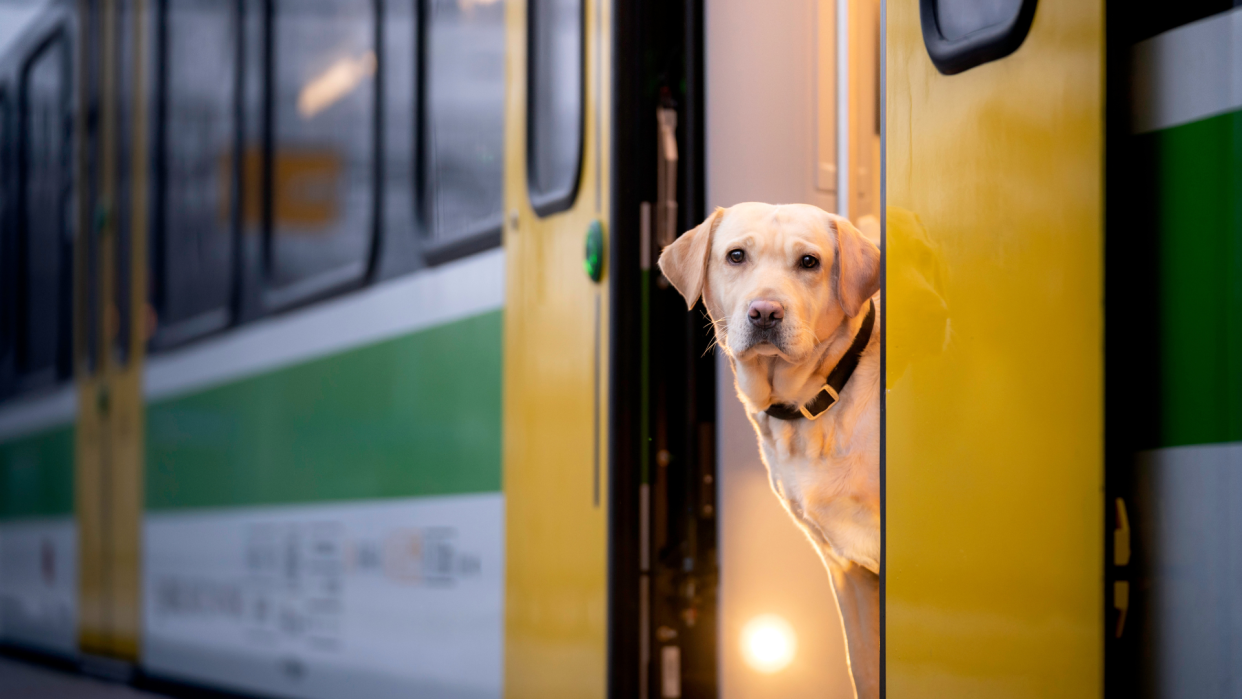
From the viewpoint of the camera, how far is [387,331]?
3160 millimetres

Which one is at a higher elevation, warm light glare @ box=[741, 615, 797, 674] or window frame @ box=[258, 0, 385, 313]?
window frame @ box=[258, 0, 385, 313]

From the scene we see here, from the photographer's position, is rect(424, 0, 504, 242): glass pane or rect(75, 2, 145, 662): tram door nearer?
rect(424, 0, 504, 242): glass pane

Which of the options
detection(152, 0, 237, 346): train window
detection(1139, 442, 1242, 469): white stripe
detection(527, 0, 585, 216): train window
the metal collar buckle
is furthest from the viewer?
detection(152, 0, 237, 346): train window

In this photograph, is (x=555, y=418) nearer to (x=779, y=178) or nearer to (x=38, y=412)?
(x=779, y=178)

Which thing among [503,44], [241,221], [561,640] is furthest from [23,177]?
[561,640]

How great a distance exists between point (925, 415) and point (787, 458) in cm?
28

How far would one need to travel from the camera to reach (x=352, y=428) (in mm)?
3314

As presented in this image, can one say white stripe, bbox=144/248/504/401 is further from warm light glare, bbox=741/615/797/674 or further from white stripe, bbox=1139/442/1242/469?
white stripe, bbox=1139/442/1242/469

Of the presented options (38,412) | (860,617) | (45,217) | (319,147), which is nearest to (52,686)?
(38,412)

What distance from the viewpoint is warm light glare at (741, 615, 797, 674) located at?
1.91 metres

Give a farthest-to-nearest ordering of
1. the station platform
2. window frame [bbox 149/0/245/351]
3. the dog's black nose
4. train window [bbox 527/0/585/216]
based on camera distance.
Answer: the station platform
window frame [bbox 149/0/245/351]
train window [bbox 527/0/585/216]
the dog's black nose

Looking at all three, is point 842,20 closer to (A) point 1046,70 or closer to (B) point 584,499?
(A) point 1046,70

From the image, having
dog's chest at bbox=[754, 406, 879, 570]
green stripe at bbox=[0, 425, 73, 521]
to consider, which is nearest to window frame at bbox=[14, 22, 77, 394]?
green stripe at bbox=[0, 425, 73, 521]

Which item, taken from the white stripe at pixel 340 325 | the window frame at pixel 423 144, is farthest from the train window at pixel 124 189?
the window frame at pixel 423 144
